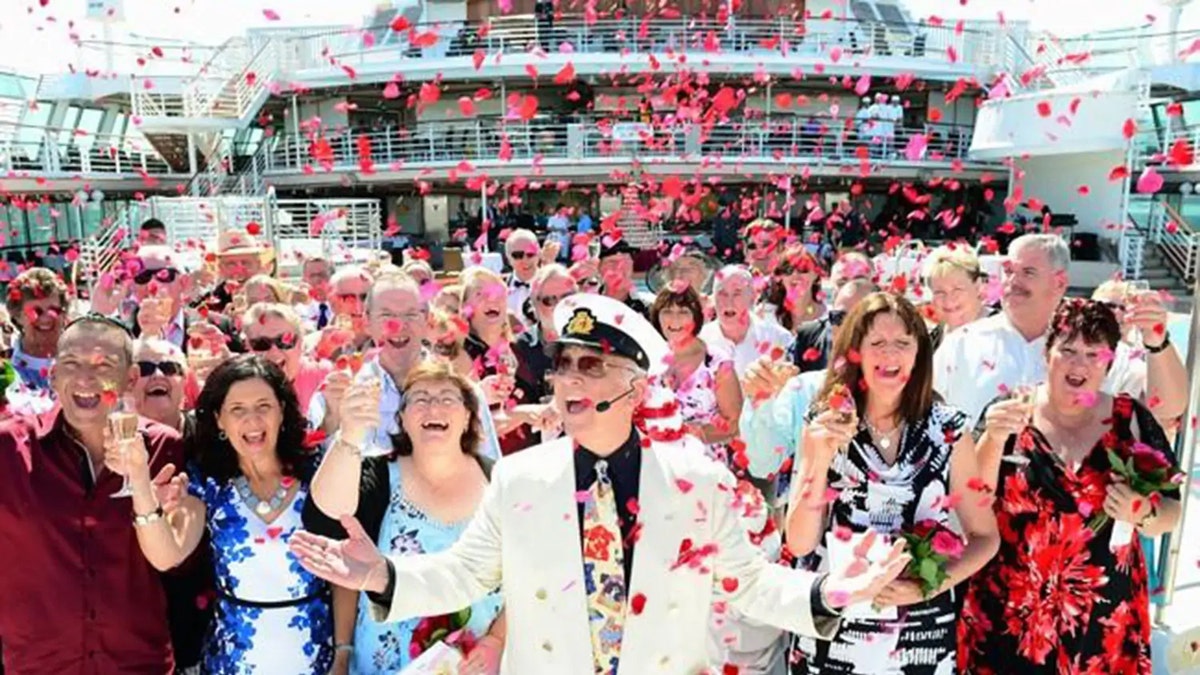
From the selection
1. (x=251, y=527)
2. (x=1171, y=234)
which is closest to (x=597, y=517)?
(x=251, y=527)

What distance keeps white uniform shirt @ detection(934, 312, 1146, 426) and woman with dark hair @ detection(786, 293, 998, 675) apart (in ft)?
3.01

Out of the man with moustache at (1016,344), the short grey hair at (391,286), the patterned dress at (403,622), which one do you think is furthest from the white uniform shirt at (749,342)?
the patterned dress at (403,622)

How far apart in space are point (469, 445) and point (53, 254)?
27520 millimetres

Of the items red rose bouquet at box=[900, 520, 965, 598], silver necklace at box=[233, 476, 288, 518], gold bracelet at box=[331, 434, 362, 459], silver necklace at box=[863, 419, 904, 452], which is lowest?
red rose bouquet at box=[900, 520, 965, 598]

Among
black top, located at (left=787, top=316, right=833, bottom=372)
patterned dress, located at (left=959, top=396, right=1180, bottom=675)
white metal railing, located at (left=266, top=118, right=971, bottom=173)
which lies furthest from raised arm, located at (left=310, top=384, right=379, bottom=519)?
white metal railing, located at (left=266, top=118, right=971, bottom=173)

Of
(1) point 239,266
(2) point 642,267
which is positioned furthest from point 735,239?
(1) point 239,266

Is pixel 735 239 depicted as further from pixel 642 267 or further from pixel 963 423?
pixel 963 423

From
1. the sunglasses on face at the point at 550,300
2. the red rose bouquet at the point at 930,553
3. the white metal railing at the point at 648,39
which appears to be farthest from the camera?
the white metal railing at the point at 648,39

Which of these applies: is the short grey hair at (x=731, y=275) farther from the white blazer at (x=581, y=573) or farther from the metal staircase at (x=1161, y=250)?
the metal staircase at (x=1161, y=250)

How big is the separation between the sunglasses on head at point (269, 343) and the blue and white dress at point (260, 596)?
1182 millimetres

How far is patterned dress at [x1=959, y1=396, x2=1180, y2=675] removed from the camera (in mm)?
2986

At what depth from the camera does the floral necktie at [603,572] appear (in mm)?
2369

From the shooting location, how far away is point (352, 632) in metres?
3.01

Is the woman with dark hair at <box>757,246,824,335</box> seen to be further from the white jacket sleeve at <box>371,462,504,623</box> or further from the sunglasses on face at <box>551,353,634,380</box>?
the white jacket sleeve at <box>371,462,504,623</box>
